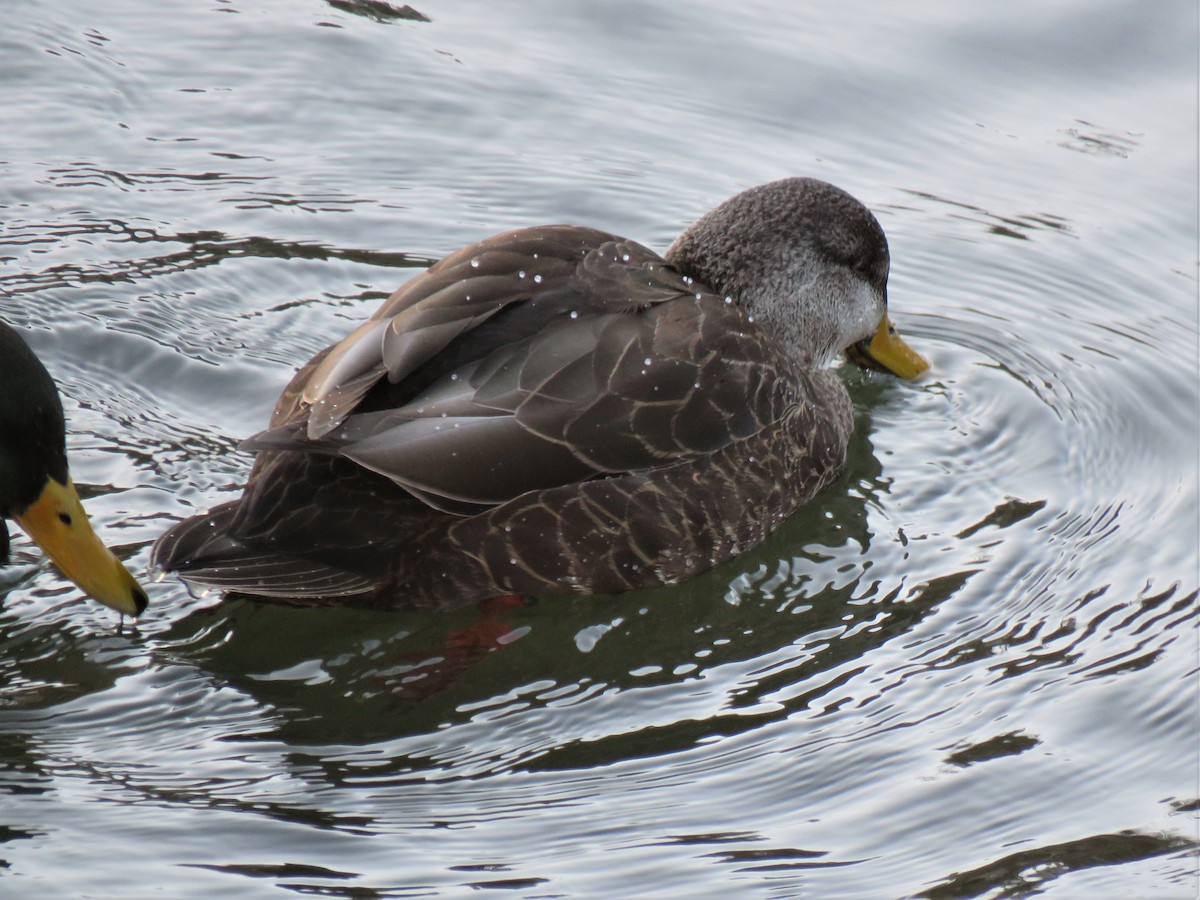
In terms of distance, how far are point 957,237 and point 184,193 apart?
380cm

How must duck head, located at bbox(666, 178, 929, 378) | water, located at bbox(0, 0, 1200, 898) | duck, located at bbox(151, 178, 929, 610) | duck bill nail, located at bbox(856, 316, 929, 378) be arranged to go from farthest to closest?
duck bill nail, located at bbox(856, 316, 929, 378)
duck head, located at bbox(666, 178, 929, 378)
duck, located at bbox(151, 178, 929, 610)
water, located at bbox(0, 0, 1200, 898)

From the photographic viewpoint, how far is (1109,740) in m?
5.48

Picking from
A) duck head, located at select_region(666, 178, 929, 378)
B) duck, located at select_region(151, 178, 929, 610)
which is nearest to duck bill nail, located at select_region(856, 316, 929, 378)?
duck head, located at select_region(666, 178, 929, 378)

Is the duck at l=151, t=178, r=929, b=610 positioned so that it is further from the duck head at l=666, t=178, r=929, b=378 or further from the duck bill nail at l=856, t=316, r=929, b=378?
the duck bill nail at l=856, t=316, r=929, b=378

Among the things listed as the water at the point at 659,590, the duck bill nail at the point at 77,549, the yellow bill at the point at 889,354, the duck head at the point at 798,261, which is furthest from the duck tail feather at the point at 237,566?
the yellow bill at the point at 889,354

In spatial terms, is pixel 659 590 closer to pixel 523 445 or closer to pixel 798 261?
pixel 523 445

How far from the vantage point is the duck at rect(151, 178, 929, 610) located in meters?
5.52

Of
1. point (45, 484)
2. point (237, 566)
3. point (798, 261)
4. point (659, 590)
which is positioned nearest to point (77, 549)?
point (45, 484)

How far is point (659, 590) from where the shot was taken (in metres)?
6.12

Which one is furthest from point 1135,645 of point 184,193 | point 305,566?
point 184,193

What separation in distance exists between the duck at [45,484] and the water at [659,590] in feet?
0.59

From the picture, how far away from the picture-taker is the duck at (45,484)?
5.54 metres

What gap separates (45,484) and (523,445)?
1.56m

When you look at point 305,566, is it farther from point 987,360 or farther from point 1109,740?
point 987,360
